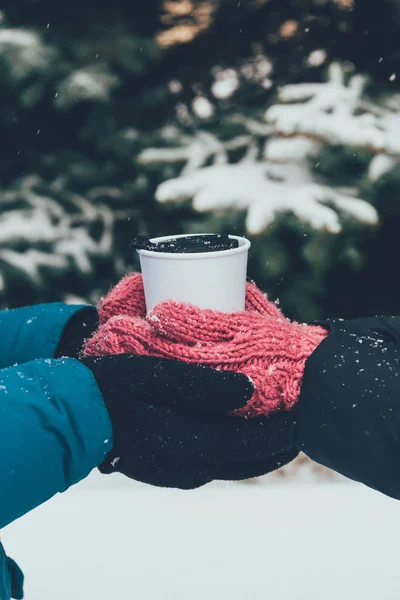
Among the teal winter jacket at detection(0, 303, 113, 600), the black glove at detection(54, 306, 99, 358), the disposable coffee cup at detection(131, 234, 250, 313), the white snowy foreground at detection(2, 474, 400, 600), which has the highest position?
the disposable coffee cup at detection(131, 234, 250, 313)

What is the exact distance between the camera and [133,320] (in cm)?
110

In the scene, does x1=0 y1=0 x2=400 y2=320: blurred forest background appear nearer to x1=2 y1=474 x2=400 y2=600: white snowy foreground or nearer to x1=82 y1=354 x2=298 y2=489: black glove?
x1=2 y1=474 x2=400 y2=600: white snowy foreground

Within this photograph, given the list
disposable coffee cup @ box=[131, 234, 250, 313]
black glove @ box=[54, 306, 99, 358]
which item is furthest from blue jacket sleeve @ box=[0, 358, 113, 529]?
black glove @ box=[54, 306, 99, 358]

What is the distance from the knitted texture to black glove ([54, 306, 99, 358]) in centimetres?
26

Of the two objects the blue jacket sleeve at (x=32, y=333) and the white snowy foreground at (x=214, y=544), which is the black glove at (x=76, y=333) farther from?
the white snowy foreground at (x=214, y=544)

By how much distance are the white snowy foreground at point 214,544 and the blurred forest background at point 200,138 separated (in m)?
0.93

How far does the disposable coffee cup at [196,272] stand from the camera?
1074 mm

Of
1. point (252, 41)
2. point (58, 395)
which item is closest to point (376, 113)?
point (252, 41)

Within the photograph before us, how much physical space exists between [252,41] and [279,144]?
0.69 m

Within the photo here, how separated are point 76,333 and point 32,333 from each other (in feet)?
0.33

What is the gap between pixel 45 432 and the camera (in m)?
0.90

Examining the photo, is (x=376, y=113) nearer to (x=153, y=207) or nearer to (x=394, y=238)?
(x=394, y=238)

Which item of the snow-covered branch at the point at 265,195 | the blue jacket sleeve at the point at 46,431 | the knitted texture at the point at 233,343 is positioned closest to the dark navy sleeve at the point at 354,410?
the knitted texture at the point at 233,343

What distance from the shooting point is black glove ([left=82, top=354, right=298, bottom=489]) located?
0.97 metres
